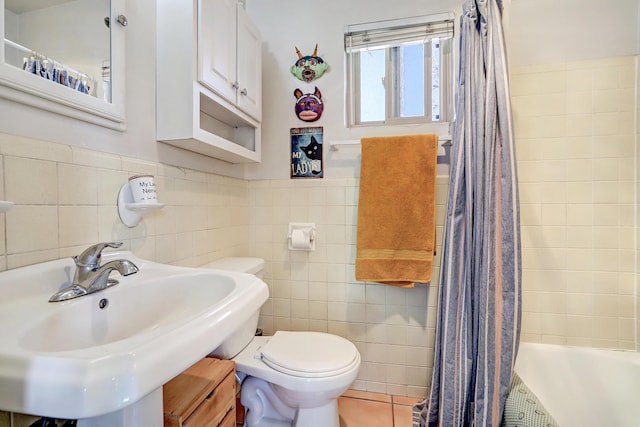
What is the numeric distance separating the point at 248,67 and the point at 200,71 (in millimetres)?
421

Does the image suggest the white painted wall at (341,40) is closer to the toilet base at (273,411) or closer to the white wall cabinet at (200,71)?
the white wall cabinet at (200,71)

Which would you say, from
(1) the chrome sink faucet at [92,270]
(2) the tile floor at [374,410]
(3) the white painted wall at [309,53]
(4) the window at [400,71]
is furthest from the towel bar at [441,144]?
(2) the tile floor at [374,410]

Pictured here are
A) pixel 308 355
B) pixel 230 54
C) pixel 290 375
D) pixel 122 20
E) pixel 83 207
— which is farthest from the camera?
pixel 230 54

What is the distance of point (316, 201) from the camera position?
5.42 feet

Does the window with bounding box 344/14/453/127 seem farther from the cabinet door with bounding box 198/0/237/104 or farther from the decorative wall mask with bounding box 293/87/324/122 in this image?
the cabinet door with bounding box 198/0/237/104

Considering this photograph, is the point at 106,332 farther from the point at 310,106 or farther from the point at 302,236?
the point at 310,106

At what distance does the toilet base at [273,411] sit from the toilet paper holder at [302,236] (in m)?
0.70

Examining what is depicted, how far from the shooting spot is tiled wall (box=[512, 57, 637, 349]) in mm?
1361

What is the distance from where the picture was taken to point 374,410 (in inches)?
57.0

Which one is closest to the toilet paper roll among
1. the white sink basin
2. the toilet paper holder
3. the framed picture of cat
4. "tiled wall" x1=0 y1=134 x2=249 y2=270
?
the toilet paper holder

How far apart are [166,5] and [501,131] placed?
139 centimetres

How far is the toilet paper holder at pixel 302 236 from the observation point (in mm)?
1609

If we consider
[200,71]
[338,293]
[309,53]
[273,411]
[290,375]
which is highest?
[309,53]

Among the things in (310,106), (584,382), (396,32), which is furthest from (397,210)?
(584,382)
